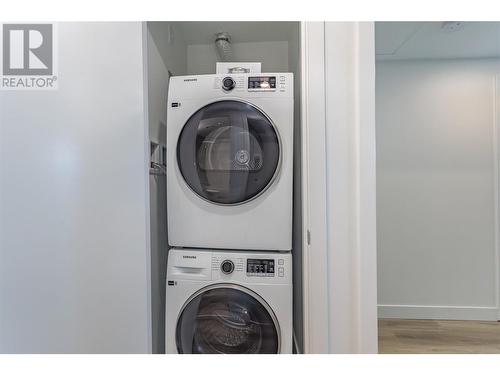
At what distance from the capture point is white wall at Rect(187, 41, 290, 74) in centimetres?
211

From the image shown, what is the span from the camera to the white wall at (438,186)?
2.14m

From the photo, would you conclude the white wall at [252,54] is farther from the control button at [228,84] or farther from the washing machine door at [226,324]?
the washing machine door at [226,324]

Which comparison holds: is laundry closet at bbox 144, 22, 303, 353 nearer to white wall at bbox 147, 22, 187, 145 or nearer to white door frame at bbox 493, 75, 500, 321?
white wall at bbox 147, 22, 187, 145

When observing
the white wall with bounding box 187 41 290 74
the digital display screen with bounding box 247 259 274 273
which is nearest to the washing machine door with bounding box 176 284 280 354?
the digital display screen with bounding box 247 259 274 273

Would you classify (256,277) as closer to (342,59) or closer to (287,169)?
(287,169)

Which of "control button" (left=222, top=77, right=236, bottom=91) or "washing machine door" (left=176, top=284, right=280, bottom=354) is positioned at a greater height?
"control button" (left=222, top=77, right=236, bottom=91)

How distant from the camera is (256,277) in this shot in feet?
4.19

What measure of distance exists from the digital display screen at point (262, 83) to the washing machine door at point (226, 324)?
101 cm

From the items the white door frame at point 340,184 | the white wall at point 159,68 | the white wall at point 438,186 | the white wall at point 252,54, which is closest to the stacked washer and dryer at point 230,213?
the white wall at point 159,68

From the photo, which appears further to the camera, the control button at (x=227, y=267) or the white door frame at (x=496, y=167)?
the white door frame at (x=496, y=167)

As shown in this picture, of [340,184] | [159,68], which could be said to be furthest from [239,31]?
[340,184]

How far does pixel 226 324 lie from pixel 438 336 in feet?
5.78

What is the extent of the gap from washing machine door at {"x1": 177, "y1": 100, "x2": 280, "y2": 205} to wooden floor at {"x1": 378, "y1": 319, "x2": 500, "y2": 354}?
61.7 inches
